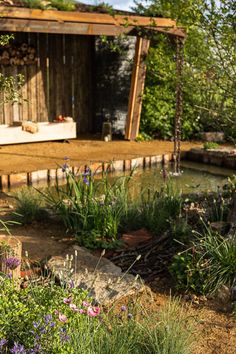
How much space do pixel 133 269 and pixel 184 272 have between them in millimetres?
602

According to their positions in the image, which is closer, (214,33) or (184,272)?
(184,272)

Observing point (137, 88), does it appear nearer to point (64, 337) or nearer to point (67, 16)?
point (67, 16)

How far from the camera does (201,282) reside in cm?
445

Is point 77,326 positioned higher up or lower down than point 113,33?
lower down

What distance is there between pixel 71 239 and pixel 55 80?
9.08 meters

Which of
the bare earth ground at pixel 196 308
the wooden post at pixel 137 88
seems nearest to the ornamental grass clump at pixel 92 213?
the bare earth ground at pixel 196 308

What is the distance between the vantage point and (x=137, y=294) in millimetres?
4051

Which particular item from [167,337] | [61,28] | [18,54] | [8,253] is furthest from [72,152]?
[167,337]

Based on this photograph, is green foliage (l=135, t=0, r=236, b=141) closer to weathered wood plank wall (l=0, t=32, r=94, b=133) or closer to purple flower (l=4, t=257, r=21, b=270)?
purple flower (l=4, t=257, r=21, b=270)

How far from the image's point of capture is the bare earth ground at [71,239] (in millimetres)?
3824

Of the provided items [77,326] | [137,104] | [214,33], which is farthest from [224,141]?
[77,326]

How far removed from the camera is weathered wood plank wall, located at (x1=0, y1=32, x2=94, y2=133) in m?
13.5

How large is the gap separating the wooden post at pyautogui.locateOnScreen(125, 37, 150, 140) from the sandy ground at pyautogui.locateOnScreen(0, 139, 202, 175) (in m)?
0.44

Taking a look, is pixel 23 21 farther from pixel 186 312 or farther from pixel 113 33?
pixel 186 312
